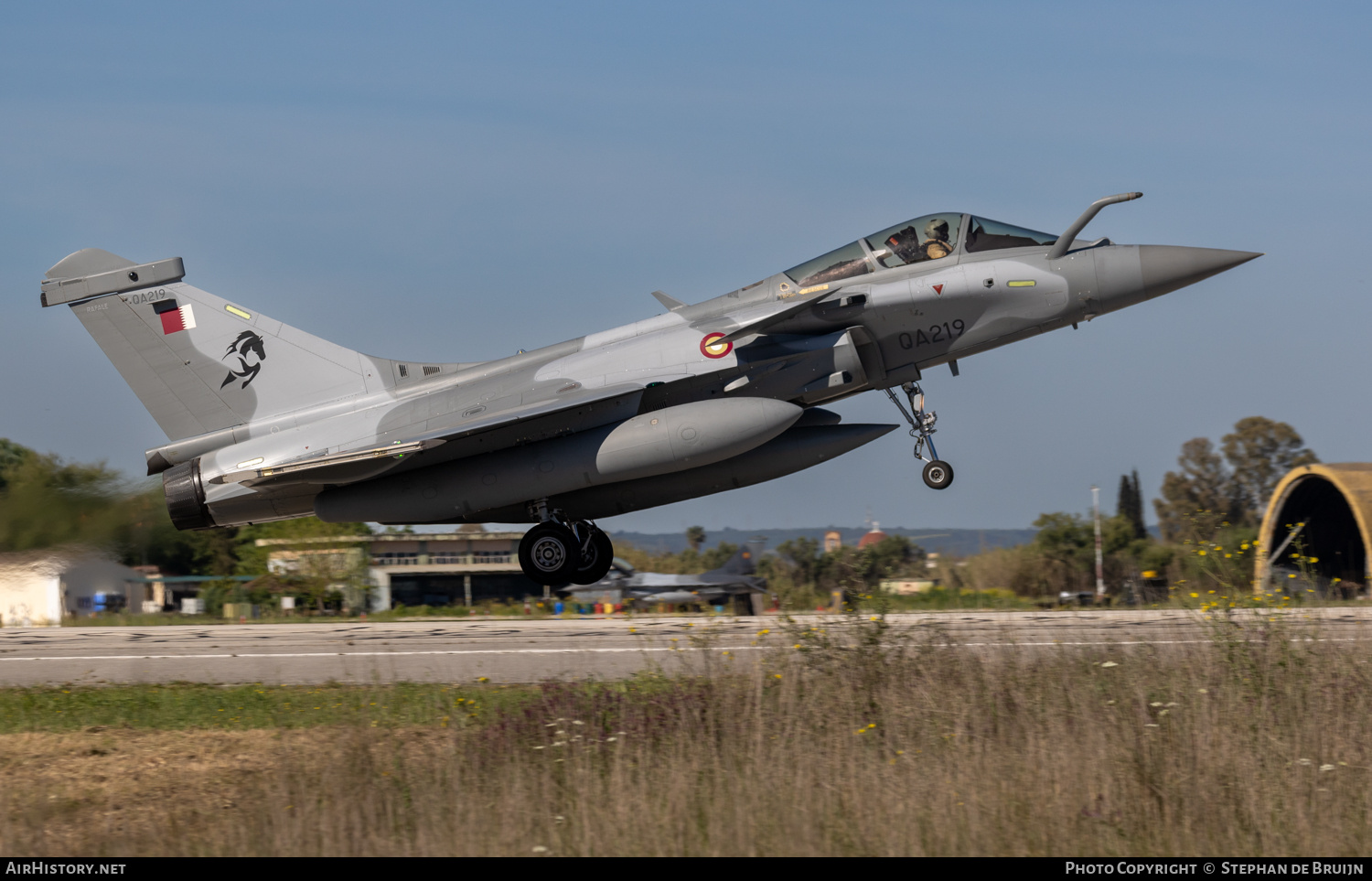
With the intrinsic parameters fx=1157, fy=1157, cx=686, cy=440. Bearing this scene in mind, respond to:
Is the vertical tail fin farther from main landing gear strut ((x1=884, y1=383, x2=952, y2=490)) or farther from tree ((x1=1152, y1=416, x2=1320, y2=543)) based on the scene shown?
tree ((x1=1152, y1=416, x2=1320, y2=543))

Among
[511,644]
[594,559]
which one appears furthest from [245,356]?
[511,644]

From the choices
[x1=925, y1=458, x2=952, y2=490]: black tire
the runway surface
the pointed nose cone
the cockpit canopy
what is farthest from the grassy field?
the cockpit canopy

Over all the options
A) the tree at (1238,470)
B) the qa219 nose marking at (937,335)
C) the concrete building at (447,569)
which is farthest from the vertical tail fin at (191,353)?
the tree at (1238,470)

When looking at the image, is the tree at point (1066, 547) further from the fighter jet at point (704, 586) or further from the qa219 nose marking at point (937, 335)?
the qa219 nose marking at point (937, 335)

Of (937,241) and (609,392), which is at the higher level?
(937,241)

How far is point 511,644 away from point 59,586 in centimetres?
1714

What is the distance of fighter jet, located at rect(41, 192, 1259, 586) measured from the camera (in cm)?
1290

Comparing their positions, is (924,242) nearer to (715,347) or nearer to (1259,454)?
(715,347)

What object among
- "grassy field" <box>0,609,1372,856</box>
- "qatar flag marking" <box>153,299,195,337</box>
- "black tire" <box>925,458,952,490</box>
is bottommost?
"grassy field" <box>0,609,1372,856</box>

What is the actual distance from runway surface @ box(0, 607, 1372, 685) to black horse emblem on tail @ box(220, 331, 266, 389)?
12.2 ft

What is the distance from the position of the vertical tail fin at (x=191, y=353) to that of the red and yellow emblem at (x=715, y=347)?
4334 mm

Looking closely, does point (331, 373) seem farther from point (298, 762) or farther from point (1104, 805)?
point (1104, 805)

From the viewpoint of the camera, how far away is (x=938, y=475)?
13.4 metres
